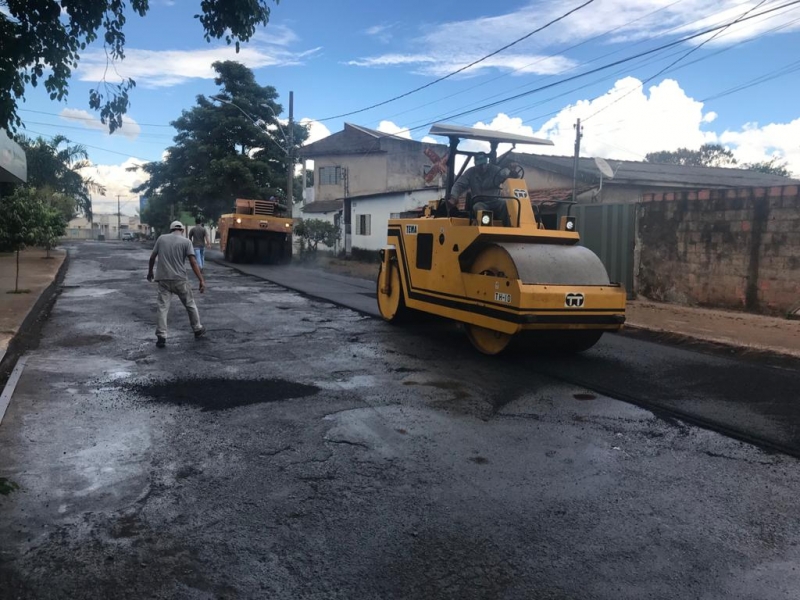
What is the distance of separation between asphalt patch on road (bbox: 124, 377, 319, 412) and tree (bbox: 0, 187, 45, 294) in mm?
8705

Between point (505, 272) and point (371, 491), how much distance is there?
410 cm

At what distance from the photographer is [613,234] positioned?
47.9 feet

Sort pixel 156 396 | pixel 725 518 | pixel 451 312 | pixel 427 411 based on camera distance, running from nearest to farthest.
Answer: pixel 725 518
pixel 427 411
pixel 156 396
pixel 451 312

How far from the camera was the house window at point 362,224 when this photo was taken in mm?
28891

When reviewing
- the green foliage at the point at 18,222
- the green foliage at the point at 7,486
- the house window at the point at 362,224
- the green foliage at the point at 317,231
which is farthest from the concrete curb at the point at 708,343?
the green foliage at the point at 317,231

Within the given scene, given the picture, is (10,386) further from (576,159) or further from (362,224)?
(362,224)

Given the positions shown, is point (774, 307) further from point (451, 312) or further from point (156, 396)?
point (156, 396)

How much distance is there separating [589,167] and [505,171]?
1555 centimetres

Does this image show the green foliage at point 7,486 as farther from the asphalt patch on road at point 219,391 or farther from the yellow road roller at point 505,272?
the yellow road roller at point 505,272

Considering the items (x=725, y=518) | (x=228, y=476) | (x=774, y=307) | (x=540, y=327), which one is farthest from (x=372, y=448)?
(x=774, y=307)

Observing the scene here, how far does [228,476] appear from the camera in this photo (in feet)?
13.8

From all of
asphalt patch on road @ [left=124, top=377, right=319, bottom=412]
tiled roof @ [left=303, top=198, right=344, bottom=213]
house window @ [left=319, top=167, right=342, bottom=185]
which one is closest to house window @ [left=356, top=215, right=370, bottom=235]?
tiled roof @ [left=303, top=198, right=344, bottom=213]

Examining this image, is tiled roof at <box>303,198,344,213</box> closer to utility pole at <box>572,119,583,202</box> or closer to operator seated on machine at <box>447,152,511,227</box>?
utility pole at <box>572,119,583,202</box>

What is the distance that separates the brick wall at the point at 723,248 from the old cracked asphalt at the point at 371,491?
5.16 m
